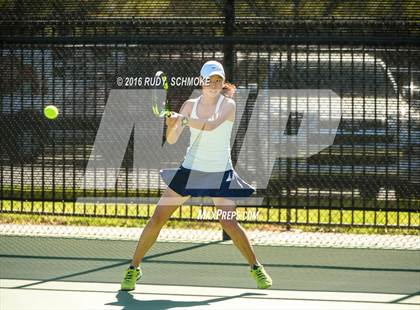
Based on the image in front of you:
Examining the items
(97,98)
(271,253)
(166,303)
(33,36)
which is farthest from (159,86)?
(166,303)

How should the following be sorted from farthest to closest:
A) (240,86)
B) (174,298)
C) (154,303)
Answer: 1. (240,86)
2. (174,298)
3. (154,303)

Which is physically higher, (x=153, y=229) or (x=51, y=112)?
(x=51, y=112)

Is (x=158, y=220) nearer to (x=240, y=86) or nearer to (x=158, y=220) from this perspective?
(x=158, y=220)

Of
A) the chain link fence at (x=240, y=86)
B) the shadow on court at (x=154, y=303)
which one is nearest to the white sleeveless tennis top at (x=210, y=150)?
the shadow on court at (x=154, y=303)

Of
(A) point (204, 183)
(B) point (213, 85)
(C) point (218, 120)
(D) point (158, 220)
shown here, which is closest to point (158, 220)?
(D) point (158, 220)

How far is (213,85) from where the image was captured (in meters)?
7.15

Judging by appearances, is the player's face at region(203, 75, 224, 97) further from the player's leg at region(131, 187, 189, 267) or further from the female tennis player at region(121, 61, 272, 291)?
the player's leg at region(131, 187, 189, 267)

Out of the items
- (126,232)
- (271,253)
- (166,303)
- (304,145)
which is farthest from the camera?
(126,232)

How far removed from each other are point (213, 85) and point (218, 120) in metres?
0.28

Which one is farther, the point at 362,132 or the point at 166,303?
the point at 362,132

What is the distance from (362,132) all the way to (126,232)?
9.95ft

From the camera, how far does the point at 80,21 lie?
9984mm

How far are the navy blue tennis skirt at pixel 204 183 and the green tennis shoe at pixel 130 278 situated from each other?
74cm

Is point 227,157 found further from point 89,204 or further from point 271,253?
point 89,204
